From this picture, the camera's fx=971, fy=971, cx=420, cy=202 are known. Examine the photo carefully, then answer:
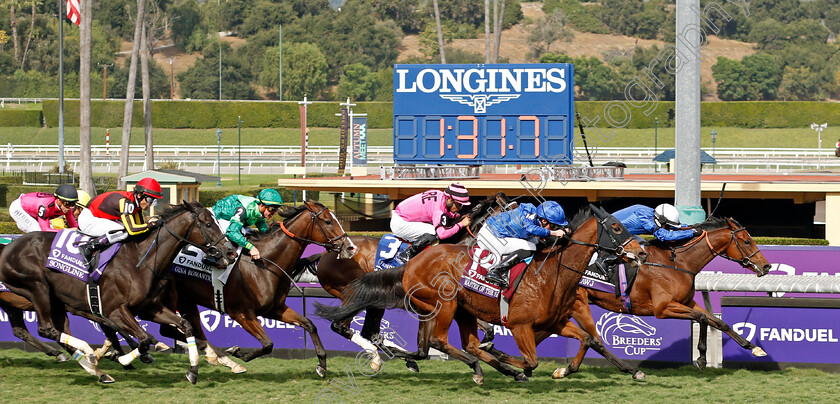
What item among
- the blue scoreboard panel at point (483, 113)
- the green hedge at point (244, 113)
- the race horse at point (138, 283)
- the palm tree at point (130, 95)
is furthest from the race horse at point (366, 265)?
the green hedge at point (244, 113)

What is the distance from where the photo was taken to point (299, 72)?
78562 mm

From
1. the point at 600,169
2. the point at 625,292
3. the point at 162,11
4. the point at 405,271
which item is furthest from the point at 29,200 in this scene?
the point at 162,11

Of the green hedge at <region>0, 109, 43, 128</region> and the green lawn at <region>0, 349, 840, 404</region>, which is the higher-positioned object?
the green hedge at <region>0, 109, 43, 128</region>

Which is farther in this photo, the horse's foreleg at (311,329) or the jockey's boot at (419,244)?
the jockey's boot at (419,244)

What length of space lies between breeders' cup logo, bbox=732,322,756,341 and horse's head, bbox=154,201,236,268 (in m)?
4.61

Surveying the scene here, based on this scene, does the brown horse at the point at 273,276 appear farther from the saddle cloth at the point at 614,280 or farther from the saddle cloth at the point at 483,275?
the saddle cloth at the point at 614,280

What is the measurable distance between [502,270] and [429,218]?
5.96ft

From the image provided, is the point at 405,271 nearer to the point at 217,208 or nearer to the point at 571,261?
the point at 571,261

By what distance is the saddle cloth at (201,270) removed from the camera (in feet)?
28.3

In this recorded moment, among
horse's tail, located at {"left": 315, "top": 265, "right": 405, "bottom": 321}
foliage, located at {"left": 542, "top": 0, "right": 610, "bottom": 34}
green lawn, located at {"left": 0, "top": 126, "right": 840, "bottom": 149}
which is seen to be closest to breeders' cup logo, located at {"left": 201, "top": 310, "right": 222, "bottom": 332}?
horse's tail, located at {"left": 315, "top": 265, "right": 405, "bottom": 321}

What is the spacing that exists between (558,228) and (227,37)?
332 feet

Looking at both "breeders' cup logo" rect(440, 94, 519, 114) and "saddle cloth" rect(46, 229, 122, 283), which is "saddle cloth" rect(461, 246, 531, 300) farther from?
"breeders' cup logo" rect(440, 94, 519, 114)

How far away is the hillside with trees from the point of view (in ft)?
264

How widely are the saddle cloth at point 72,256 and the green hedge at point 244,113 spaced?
59812mm
